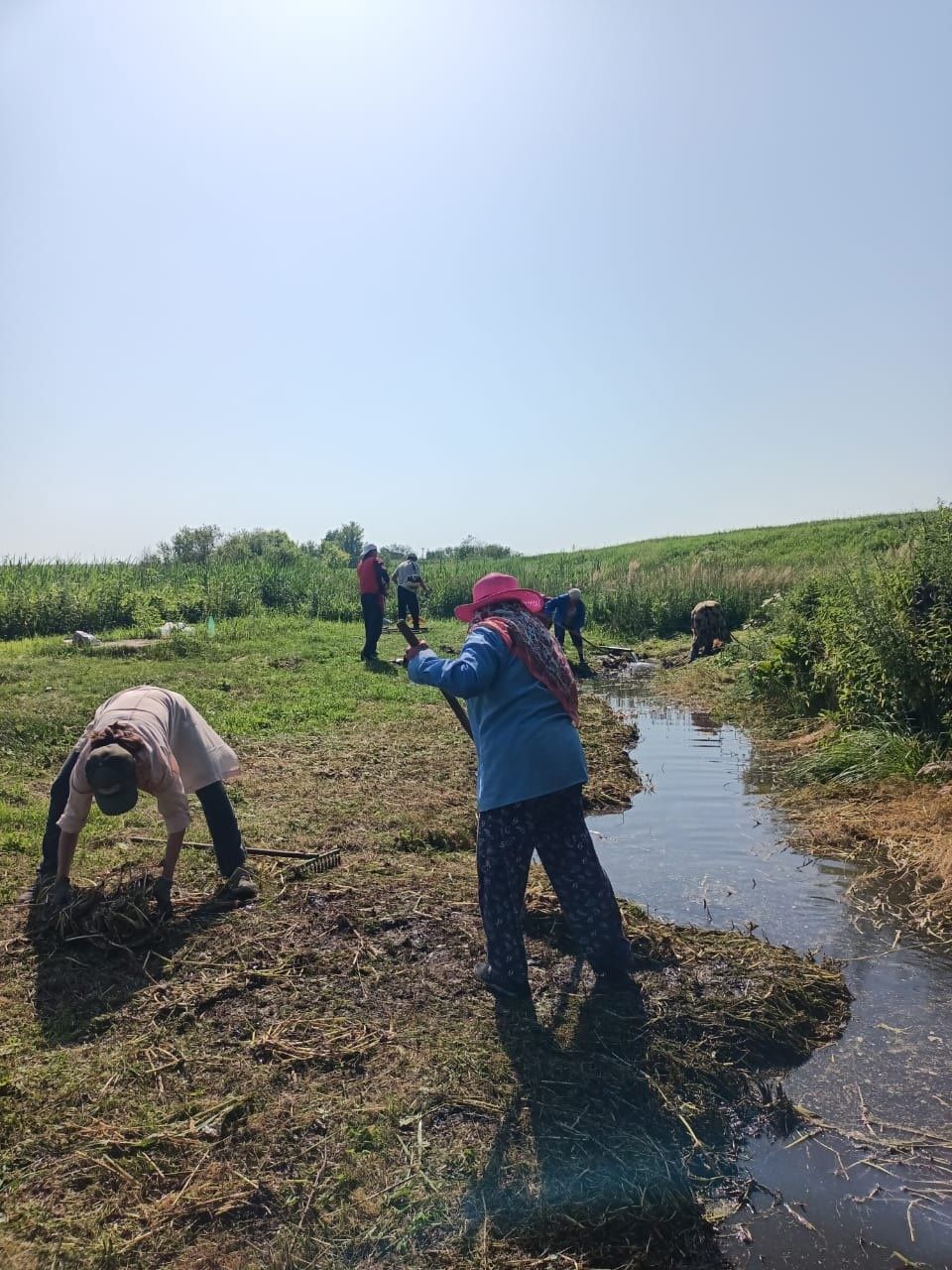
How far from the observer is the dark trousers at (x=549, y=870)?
12.6 ft

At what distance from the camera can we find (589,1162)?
9.60 ft

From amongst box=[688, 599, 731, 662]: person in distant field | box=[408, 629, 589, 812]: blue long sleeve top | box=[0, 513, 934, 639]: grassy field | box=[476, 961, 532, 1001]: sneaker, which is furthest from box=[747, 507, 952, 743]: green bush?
box=[0, 513, 934, 639]: grassy field

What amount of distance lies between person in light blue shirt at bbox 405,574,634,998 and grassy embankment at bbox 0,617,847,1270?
10.5 inches

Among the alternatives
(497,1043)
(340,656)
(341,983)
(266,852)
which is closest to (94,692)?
(340,656)

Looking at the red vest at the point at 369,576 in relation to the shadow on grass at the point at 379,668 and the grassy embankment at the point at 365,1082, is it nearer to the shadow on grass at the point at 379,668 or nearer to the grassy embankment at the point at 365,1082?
the shadow on grass at the point at 379,668

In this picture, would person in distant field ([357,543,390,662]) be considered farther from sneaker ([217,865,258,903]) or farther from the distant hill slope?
the distant hill slope

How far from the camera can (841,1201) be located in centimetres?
287

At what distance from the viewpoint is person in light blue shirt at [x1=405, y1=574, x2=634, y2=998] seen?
3793 mm

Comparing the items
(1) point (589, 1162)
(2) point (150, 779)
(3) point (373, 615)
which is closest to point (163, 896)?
(2) point (150, 779)

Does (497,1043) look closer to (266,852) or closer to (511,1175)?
(511,1175)

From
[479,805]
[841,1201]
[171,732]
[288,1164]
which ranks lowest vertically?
[841,1201]

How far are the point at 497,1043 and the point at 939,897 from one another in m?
3.20

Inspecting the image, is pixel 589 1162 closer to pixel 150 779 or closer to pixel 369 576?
pixel 150 779

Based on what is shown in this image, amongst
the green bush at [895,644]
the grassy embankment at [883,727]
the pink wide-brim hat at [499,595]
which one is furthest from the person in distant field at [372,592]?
the pink wide-brim hat at [499,595]
